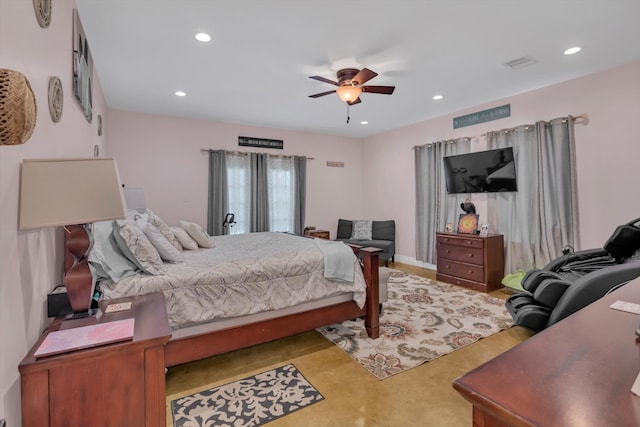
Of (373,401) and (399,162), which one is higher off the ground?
(399,162)

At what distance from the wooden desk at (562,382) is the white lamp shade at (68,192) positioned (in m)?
1.38

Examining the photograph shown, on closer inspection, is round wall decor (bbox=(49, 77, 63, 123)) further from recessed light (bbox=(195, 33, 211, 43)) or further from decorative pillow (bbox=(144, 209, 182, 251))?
decorative pillow (bbox=(144, 209, 182, 251))

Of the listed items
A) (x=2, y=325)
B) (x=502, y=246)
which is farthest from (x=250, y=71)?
(x=502, y=246)

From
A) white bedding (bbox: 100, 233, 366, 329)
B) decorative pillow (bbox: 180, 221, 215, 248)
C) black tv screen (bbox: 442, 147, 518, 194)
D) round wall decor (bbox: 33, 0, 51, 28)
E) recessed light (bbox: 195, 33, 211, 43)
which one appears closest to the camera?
round wall decor (bbox: 33, 0, 51, 28)

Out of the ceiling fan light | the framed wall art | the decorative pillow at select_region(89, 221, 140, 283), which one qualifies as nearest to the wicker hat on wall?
the decorative pillow at select_region(89, 221, 140, 283)

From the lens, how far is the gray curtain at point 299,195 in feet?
19.7

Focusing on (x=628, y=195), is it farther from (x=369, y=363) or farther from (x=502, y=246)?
(x=369, y=363)

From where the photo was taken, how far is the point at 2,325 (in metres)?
0.98

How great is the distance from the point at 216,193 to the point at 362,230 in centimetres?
291

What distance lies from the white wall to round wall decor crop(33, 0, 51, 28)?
38 millimetres

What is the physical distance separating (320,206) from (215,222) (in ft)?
7.32

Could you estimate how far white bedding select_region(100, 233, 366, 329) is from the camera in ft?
6.61

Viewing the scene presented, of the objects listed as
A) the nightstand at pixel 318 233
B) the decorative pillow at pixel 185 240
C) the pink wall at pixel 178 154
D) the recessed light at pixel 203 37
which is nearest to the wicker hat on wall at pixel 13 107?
the recessed light at pixel 203 37

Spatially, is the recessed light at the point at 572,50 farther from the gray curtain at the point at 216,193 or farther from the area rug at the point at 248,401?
the gray curtain at the point at 216,193
